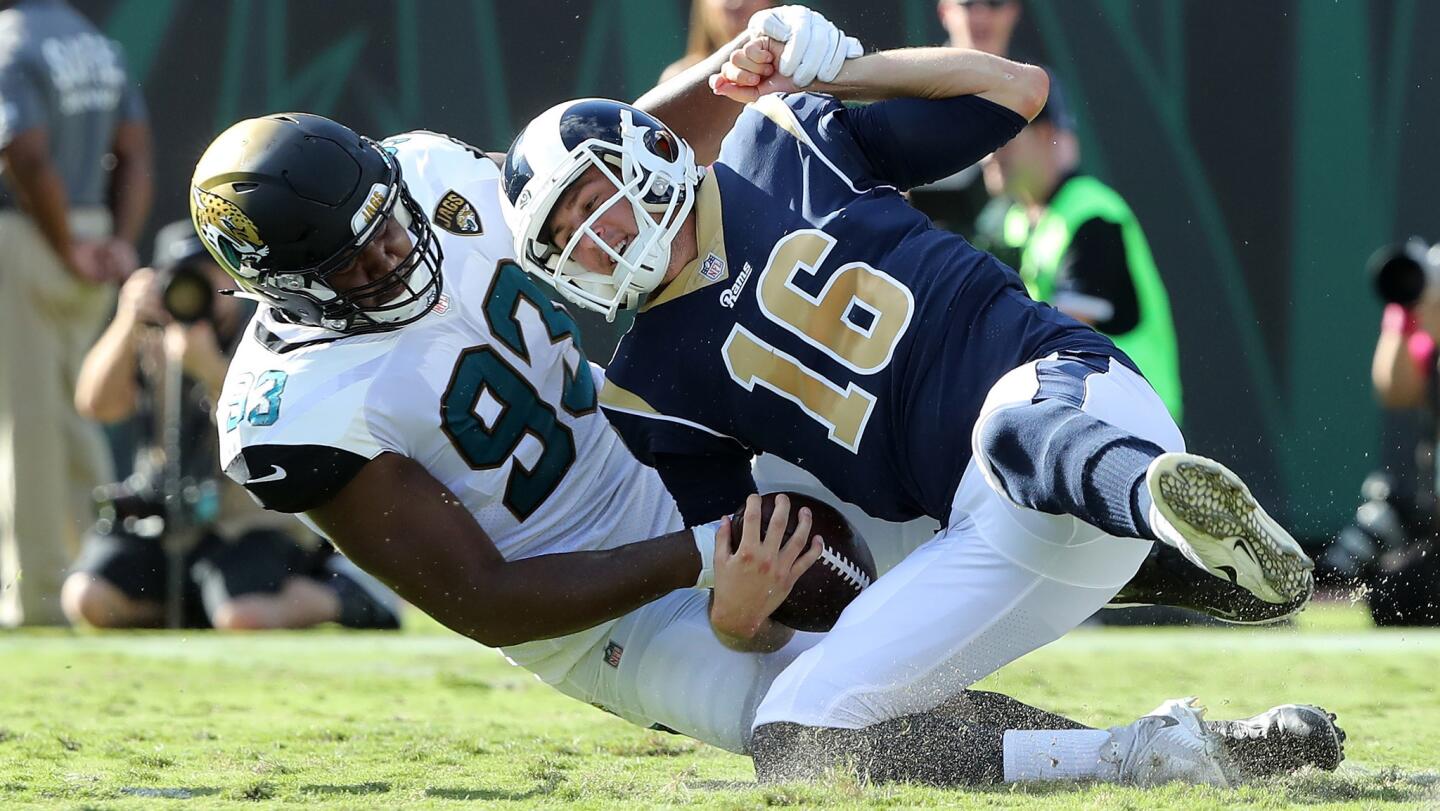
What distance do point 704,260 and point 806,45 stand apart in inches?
18.0

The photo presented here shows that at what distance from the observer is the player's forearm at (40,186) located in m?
6.77

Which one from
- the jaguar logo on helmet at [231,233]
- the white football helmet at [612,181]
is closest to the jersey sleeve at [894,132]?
the white football helmet at [612,181]

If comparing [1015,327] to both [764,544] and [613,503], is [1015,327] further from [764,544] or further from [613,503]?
[613,503]

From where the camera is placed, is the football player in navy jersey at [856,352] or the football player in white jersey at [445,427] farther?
the football player in white jersey at [445,427]

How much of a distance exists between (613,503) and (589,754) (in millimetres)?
539

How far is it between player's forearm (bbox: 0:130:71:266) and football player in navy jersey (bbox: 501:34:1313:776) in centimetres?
440

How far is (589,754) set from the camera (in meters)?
3.58

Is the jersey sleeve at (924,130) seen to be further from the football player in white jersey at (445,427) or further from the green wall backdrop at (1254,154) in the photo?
the green wall backdrop at (1254,154)

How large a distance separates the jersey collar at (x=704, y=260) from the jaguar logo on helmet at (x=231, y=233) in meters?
0.72

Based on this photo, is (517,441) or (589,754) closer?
(517,441)

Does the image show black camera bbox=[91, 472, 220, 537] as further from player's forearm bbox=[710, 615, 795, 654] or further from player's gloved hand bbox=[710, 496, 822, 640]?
player's gloved hand bbox=[710, 496, 822, 640]

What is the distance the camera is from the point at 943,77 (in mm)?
3152

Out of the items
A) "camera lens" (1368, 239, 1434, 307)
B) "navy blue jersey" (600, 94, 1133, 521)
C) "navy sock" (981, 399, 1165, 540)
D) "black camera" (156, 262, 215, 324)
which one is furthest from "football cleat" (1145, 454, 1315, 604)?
"black camera" (156, 262, 215, 324)

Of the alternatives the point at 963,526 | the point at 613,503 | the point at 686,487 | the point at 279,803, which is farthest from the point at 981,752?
the point at 279,803
